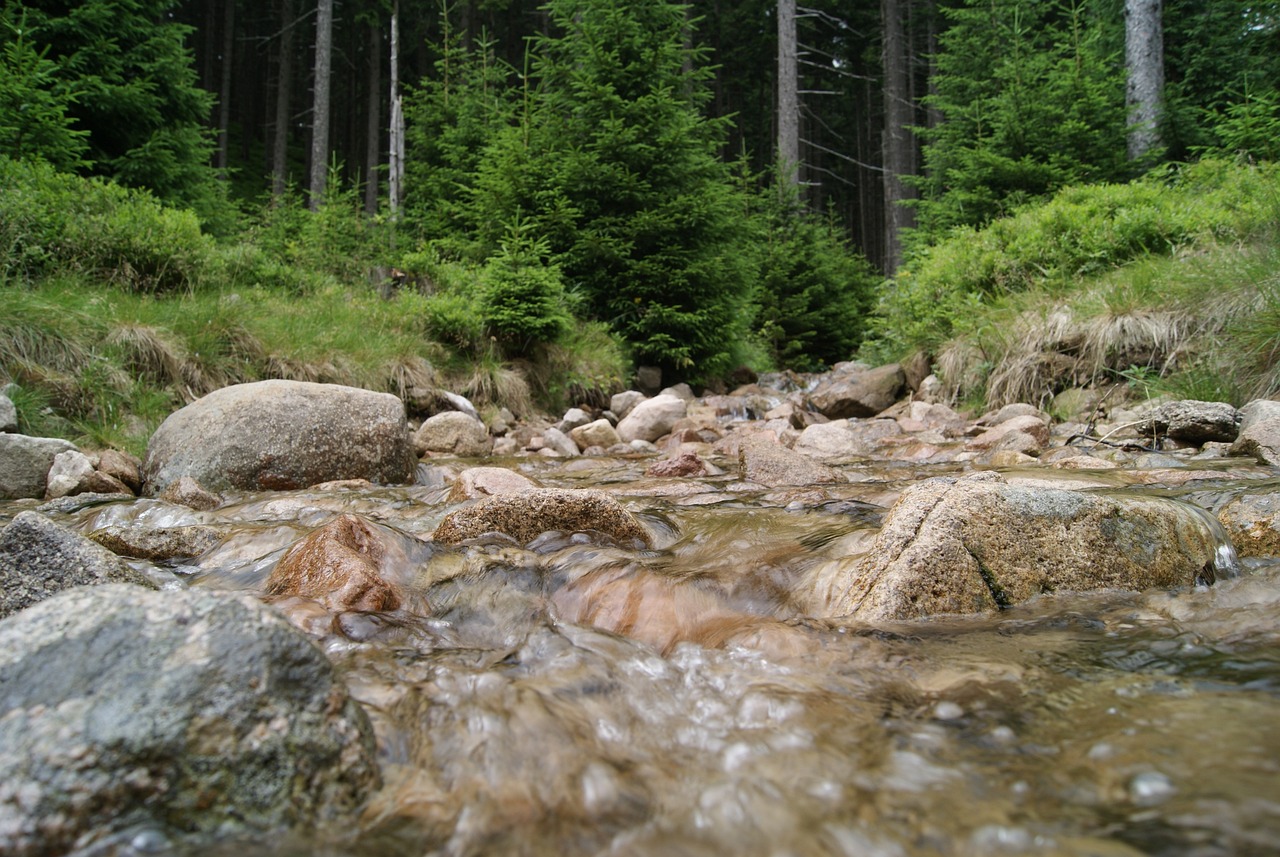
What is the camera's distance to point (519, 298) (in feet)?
26.5

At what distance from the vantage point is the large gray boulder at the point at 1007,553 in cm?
224

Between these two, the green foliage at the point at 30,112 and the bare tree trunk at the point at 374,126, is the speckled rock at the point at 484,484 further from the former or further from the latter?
the bare tree trunk at the point at 374,126

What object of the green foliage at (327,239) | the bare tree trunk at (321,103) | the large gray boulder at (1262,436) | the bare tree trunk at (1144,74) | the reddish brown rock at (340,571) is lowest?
the reddish brown rock at (340,571)

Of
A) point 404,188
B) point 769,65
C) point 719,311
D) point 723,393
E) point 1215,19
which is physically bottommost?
point 723,393

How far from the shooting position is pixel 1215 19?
44.2ft

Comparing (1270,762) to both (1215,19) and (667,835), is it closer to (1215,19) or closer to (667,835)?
(667,835)

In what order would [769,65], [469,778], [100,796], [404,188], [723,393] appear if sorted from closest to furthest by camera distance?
[100,796] < [469,778] < [723,393] < [404,188] < [769,65]

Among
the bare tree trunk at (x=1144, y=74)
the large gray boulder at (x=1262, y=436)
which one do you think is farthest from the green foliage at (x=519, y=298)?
the bare tree trunk at (x=1144, y=74)

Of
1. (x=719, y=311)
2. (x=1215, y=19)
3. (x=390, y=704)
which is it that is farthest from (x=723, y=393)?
(x=1215, y=19)

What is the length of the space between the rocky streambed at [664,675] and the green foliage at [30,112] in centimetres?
616

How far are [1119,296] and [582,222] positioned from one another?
6420 millimetres

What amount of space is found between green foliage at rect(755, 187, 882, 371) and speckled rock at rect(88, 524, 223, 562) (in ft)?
40.5

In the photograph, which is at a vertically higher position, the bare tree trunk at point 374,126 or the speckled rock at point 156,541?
the bare tree trunk at point 374,126

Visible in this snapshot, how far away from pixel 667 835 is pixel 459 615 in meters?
1.36
